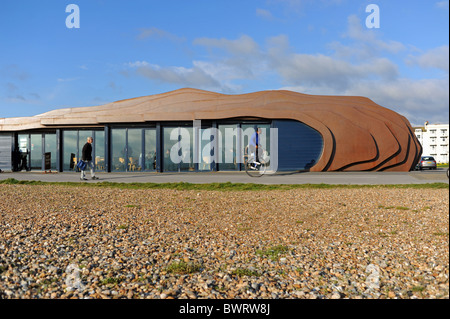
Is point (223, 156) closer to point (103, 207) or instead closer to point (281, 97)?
point (281, 97)

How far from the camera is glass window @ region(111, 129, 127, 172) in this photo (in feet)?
84.3

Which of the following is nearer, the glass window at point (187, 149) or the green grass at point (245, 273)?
the green grass at point (245, 273)

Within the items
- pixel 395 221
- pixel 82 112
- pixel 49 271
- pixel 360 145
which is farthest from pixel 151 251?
pixel 82 112

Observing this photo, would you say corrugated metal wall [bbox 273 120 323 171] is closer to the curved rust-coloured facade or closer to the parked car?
the curved rust-coloured facade

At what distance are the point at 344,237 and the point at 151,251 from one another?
125 inches

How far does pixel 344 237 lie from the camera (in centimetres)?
587

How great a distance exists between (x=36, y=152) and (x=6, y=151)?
10.1 ft

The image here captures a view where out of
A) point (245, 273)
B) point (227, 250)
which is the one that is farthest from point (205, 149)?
point (245, 273)

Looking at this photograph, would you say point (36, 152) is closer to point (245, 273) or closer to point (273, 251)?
point (273, 251)

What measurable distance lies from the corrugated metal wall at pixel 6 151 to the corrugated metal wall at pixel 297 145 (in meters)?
22.7

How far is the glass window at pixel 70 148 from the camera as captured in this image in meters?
27.1

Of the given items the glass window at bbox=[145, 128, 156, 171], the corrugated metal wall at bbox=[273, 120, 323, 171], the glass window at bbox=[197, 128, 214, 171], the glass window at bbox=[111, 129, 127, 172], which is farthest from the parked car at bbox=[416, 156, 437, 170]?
the glass window at bbox=[111, 129, 127, 172]

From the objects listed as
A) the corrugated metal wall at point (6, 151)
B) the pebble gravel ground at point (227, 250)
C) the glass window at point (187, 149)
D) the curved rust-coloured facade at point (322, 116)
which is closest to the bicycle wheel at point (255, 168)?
the curved rust-coloured facade at point (322, 116)

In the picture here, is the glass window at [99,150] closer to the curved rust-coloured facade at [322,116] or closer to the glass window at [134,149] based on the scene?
the curved rust-coloured facade at [322,116]
